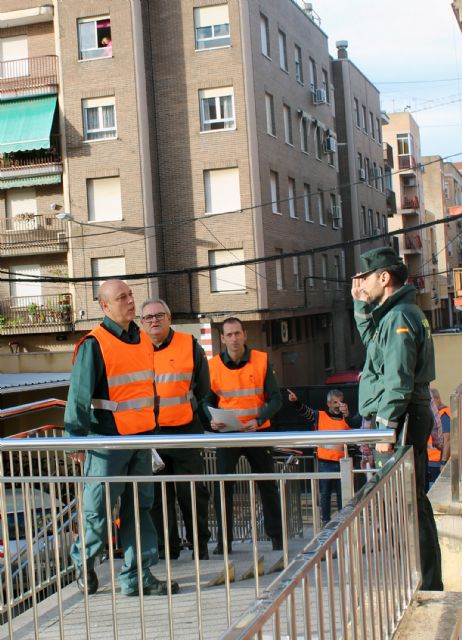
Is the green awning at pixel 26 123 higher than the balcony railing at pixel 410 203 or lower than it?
lower

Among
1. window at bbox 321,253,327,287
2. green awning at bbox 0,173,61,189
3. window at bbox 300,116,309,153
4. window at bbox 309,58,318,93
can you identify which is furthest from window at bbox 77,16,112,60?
window at bbox 321,253,327,287

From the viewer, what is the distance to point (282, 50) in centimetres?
3709

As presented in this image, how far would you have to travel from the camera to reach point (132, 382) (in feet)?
19.7

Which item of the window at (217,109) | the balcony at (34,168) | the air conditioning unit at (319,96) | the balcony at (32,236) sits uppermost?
the air conditioning unit at (319,96)

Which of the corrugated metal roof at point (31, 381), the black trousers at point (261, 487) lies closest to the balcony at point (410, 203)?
the corrugated metal roof at point (31, 381)

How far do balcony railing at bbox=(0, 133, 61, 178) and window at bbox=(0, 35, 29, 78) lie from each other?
327 cm

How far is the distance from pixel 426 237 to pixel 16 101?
4983 centimetres

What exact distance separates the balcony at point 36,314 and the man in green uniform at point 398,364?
29.5 meters

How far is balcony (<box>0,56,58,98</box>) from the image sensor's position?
33.9m

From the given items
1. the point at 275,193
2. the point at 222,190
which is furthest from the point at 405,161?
the point at 222,190

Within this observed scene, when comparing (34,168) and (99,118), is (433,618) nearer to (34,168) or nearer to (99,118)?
(99,118)

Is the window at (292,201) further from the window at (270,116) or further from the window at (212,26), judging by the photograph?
the window at (212,26)

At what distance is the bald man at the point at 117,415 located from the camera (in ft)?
18.4

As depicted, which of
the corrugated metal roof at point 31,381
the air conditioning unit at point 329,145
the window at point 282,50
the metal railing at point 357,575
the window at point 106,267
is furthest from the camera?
the air conditioning unit at point 329,145
